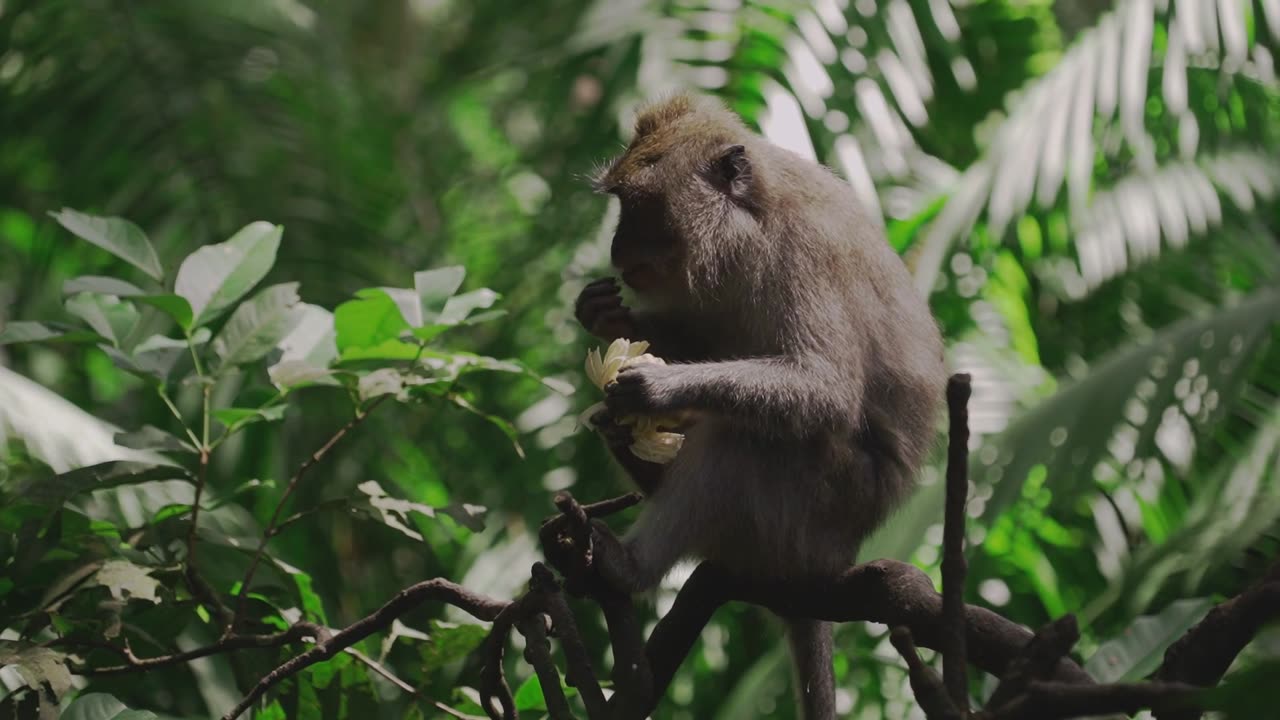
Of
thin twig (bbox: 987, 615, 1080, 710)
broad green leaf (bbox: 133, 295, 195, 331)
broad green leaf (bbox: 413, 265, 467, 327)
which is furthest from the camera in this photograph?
broad green leaf (bbox: 413, 265, 467, 327)

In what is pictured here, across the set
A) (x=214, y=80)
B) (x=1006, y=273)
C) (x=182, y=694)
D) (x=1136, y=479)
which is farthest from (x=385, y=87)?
(x=1136, y=479)

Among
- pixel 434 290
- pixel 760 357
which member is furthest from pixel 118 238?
pixel 760 357

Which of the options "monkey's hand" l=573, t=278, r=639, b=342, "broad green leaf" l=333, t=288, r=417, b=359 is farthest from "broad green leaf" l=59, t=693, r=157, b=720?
"monkey's hand" l=573, t=278, r=639, b=342

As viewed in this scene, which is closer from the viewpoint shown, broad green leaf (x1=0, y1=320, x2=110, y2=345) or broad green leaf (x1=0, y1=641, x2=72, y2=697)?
broad green leaf (x1=0, y1=641, x2=72, y2=697)

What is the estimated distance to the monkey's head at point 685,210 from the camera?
3.03 m

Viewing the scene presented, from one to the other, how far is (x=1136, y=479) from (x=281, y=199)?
14.3ft

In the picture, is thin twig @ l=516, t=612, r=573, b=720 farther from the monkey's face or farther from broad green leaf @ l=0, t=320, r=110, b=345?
the monkey's face

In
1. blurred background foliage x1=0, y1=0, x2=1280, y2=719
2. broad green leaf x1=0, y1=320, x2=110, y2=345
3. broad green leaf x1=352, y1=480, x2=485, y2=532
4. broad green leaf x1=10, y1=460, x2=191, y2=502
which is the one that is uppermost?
broad green leaf x1=0, y1=320, x2=110, y2=345

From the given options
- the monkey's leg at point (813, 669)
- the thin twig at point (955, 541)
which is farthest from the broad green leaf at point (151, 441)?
the thin twig at point (955, 541)

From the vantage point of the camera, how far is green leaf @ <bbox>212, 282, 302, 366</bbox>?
2561 mm

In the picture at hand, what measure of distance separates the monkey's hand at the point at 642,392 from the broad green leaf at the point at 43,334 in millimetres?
990

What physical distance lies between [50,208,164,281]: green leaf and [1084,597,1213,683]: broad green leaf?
1975 mm

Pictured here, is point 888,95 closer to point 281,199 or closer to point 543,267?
point 543,267

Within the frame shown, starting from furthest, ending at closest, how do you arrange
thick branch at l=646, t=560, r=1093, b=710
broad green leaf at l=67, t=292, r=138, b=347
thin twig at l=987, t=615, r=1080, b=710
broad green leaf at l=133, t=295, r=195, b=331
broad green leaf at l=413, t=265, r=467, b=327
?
broad green leaf at l=413, t=265, r=467, b=327 < broad green leaf at l=67, t=292, r=138, b=347 < broad green leaf at l=133, t=295, r=195, b=331 < thick branch at l=646, t=560, r=1093, b=710 < thin twig at l=987, t=615, r=1080, b=710
